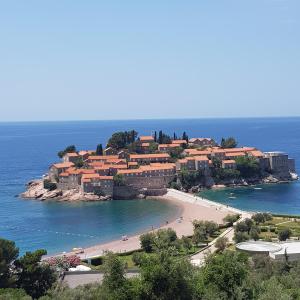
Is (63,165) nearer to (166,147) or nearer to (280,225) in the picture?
(166,147)

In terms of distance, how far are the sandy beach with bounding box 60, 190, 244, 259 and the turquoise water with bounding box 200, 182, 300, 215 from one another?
3525 mm

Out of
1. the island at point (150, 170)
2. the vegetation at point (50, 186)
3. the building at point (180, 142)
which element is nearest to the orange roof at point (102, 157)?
the island at point (150, 170)

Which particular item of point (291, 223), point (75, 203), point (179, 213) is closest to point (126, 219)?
point (179, 213)

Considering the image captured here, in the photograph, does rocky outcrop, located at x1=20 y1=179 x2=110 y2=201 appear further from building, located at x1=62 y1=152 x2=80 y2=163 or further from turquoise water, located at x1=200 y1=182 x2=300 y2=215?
turquoise water, located at x1=200 y1=182 x2=300 y2=215

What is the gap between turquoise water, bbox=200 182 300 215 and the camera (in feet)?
214

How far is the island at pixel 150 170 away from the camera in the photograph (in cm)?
7656

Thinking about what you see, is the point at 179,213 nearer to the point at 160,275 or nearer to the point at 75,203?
the point at 75,203

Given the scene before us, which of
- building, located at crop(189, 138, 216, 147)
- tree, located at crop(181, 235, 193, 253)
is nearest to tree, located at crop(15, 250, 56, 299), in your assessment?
tree, located at crop(181, 235, 193, 253)

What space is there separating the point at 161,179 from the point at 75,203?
47.2 ft

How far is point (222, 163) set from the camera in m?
86.1

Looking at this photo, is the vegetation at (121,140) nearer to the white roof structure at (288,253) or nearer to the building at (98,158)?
the building at (98,158)

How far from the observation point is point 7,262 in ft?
109

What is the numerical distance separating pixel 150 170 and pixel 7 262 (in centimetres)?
4714

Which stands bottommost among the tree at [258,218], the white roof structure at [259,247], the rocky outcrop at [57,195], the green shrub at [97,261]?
the rocky outcrop at [57,195]
